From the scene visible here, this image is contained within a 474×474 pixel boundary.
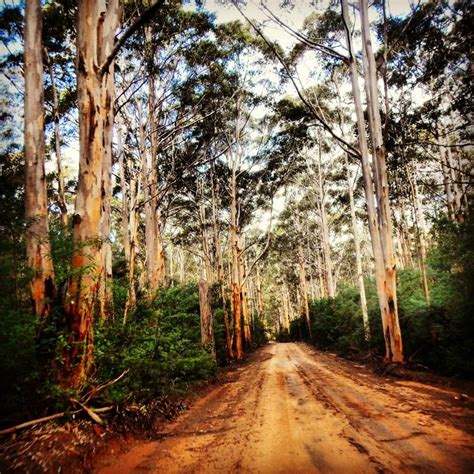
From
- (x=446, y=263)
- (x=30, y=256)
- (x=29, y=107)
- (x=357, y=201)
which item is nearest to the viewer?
(x=30, y=256)

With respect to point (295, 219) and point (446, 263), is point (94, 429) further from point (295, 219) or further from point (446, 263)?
point (295, 219)

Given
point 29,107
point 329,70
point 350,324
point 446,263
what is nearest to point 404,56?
point 329,70

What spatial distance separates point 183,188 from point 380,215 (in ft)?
37.4

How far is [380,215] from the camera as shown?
7.96 m

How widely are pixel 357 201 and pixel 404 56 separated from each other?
1069 cm

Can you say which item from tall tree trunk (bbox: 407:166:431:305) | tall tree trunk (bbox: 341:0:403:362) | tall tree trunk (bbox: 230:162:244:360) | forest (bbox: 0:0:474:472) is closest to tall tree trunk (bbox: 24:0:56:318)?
forest (bbox: 0:0:474:472)

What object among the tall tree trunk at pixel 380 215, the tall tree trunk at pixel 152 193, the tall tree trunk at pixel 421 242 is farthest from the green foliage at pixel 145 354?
the tall tree trunk at pixel 421 242

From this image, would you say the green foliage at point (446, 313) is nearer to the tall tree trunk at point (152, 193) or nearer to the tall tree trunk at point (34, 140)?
the tall tree trunk at point (34, 140)

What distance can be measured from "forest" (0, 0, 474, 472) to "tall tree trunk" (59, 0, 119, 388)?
0.08 ft

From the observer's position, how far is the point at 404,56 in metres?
13.1

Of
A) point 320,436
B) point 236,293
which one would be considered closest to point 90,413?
point 320,436

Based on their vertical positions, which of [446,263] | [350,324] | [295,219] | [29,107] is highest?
[295,219]

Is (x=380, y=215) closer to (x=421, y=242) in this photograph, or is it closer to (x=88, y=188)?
(x=421, y=242)

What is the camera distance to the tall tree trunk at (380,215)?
24.9 ft
